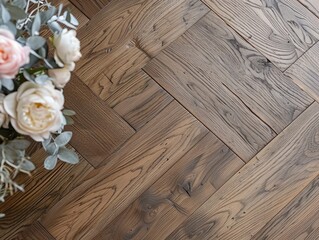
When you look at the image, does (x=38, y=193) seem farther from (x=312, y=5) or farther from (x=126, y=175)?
(x=312, y=5)

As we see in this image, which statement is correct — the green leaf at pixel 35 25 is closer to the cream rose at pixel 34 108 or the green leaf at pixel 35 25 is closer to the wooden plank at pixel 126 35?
the cream rose at pixel 34 108

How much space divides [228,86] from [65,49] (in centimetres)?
58

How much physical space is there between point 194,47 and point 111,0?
0.20 m

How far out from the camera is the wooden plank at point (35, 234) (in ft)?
3.80

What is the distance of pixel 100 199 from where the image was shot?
3.90ft

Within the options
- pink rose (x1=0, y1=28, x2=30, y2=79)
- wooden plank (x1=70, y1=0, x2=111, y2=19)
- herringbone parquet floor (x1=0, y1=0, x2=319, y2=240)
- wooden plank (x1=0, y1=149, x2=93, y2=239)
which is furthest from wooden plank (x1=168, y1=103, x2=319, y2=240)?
pink rose (x1=0, y1=28, x2=30, y2=79)

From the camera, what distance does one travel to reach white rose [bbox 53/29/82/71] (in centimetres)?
75

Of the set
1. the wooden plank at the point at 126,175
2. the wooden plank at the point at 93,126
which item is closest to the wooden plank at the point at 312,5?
the wooden plank at the point at 126,175

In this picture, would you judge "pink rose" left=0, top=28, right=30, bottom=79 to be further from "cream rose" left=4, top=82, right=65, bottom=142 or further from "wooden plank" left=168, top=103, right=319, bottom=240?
"wooden plank" left=168, top=103, right=319, bottom=240

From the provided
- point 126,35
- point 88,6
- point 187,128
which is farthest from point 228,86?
point 88,6

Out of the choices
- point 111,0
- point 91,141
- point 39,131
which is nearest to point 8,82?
point 39,131

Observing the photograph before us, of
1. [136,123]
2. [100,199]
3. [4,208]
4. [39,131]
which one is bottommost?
[4,208]

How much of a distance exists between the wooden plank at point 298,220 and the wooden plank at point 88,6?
22.0 inches

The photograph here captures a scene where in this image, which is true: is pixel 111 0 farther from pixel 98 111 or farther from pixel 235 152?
pixel 235 152
